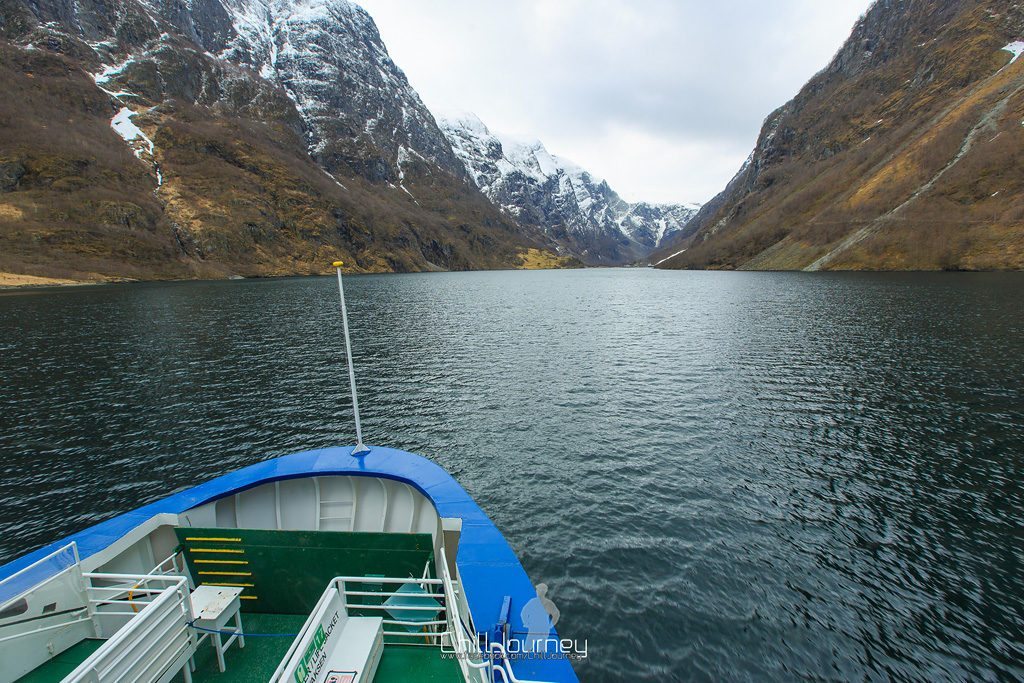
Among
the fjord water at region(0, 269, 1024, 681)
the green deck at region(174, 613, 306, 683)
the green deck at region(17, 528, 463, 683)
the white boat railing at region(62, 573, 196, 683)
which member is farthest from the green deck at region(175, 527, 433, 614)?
the fjord water at region(0, 269, 1024, 681)

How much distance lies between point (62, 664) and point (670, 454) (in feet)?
79.2

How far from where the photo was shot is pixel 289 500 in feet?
47.0

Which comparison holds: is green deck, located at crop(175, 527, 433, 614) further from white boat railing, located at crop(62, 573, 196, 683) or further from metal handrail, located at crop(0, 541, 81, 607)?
metal handrail, located at crop(0, 541, 81, 607)

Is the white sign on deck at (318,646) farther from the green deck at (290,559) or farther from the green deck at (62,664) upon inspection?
the green deck at (62,664)

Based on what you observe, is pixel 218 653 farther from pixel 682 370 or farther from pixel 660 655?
pixel 682 370

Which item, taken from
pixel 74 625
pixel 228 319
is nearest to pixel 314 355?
pixel 228 319

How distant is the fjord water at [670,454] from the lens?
13.7 metres

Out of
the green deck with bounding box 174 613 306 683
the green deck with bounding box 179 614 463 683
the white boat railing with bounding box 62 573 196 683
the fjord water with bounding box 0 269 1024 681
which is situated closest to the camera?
the white boat railing with bounding box 62 573 196 683

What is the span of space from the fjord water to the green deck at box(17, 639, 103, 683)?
11.2 metres

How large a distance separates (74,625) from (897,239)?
204 meters

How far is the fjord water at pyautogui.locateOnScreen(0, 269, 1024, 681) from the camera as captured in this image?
13.7 meters

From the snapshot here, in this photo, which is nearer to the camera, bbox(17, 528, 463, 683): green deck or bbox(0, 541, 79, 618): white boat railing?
bbox(0, 541, 79, 618): white boat railing

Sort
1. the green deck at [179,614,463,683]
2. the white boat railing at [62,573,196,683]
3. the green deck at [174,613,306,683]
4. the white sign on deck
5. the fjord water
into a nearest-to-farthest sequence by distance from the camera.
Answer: the white boat railing at [62,573,196,683], the white sign on deck, the green deck at [179,614,463,683], the green deck at [174,613,306,683], the fjord water

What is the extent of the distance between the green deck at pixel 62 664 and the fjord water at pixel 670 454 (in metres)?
11.2
